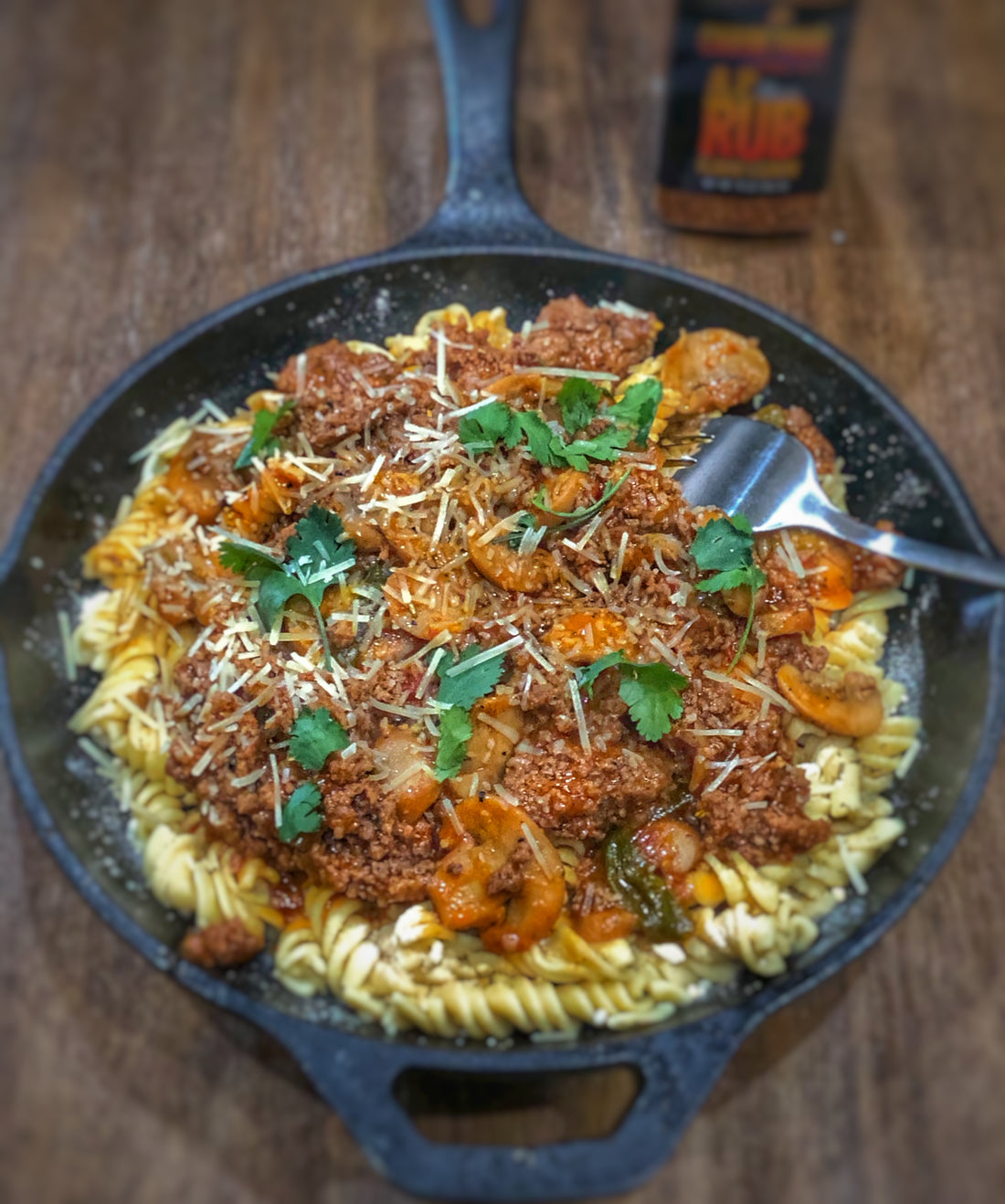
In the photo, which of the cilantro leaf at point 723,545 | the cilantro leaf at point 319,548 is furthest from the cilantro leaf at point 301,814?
the cilantro leaf at point 723,545

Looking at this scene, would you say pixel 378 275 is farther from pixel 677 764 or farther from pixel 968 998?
pixel 968 998

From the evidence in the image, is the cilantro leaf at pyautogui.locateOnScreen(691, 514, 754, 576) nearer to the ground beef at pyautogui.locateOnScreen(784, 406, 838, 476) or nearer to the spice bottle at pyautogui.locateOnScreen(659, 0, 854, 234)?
the ground beef at pyautogui.locateOnScreen(784, 406, 838, 476)

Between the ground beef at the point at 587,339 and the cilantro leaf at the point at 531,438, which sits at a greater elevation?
the ground beef at the point at 587,339

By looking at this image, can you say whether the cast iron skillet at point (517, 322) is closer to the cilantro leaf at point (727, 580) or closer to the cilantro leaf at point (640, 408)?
the cilantro leaf at point (640, 408)

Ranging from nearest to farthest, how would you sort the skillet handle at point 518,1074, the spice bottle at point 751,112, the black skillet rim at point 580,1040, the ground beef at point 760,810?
the skillet handle at point 518,1074 → the black skillet rim at point 580,1040 → the ground beef at point 760,810 → the spice bottle at point 751,112

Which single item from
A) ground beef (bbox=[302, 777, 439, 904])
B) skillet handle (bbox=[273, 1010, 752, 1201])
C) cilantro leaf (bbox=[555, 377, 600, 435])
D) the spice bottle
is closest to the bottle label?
the spice bottle

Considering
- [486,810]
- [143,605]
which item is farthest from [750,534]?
[143,605]
